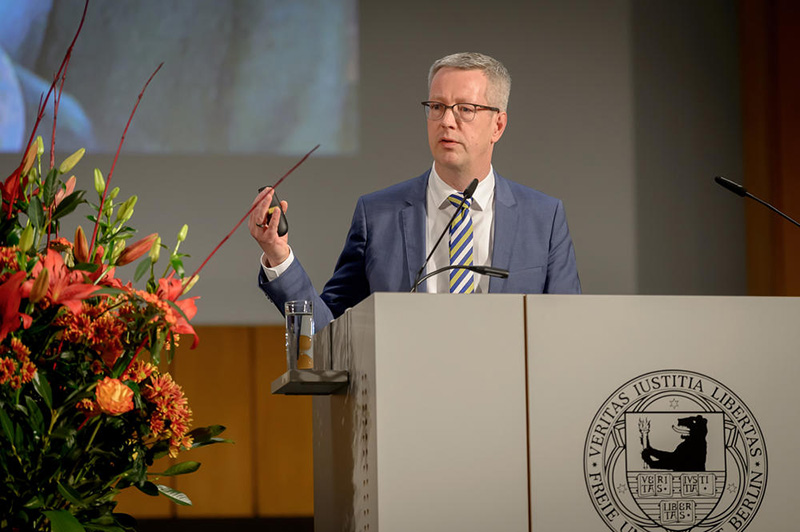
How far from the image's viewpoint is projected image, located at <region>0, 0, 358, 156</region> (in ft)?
13.2

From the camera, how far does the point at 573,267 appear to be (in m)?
2.56

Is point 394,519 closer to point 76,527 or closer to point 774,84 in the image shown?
point 76,527

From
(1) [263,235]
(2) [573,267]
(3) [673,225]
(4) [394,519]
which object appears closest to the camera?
(4) [394,519]

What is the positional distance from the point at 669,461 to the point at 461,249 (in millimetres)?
1111

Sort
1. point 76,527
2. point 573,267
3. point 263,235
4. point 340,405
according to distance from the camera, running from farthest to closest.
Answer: point 573,267, point 263,235, point 340,405, point 76,527

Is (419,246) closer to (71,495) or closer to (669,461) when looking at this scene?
(669,461)

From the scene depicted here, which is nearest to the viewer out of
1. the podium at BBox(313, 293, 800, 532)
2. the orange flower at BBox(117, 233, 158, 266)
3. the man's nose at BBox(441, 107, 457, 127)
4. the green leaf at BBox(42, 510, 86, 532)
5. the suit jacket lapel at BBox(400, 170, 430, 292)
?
the green leaf at BBox(42, 510, 86, 532)

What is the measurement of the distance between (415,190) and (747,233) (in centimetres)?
236

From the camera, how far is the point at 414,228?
2521 mm

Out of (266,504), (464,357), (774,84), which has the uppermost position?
(774,84)

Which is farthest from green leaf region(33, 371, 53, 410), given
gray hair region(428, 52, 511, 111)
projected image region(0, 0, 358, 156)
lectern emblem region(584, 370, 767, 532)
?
projected image region(0, 0, 358, 156)

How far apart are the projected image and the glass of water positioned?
2.19 m

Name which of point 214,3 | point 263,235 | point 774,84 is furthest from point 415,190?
point 774,84

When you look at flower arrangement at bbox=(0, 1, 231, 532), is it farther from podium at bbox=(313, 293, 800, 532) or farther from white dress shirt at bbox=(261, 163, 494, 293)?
white dress shirt at bbox=(261, 163, 494, 293)
